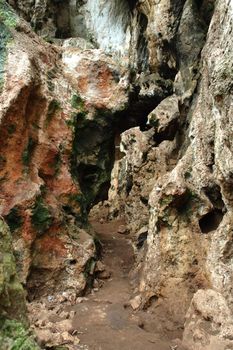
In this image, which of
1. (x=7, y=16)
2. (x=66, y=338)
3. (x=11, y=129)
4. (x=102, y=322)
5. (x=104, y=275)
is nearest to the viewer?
(x=66, y=338)

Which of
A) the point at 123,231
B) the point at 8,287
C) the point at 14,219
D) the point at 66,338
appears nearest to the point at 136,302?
the point at 66,338

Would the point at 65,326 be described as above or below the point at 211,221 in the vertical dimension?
below

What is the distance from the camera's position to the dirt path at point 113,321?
6371mm

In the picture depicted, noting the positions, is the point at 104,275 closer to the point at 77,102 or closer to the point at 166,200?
the point at 166,200

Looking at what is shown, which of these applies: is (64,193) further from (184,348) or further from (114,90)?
(184,348)

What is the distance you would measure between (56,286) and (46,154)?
2.71 meters

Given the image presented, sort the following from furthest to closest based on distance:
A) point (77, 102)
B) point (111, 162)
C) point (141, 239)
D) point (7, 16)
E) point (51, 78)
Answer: point (111, 162) < point (141, 239) < point (77, 102) < point (51, 78) < point (7, 16)

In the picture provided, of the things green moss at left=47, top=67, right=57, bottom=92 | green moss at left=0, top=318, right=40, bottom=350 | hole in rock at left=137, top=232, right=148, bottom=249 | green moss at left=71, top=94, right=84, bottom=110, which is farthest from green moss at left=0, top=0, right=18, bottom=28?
green moss at left=0, top=318, right=40, bottom=350

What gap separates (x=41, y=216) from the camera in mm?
8414

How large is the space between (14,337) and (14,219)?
4.35 m

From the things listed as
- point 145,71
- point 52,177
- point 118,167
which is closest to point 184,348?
point 52,177

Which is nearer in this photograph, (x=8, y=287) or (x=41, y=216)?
(x=8, y=287)

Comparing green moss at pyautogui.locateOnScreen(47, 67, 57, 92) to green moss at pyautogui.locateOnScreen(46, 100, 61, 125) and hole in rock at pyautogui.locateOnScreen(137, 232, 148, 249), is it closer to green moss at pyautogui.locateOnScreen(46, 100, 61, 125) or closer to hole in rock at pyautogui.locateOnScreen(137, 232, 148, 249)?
green moss at pyautogui.locateOnScreen(46, 100, 61, 125)

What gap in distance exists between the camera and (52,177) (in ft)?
30.8
